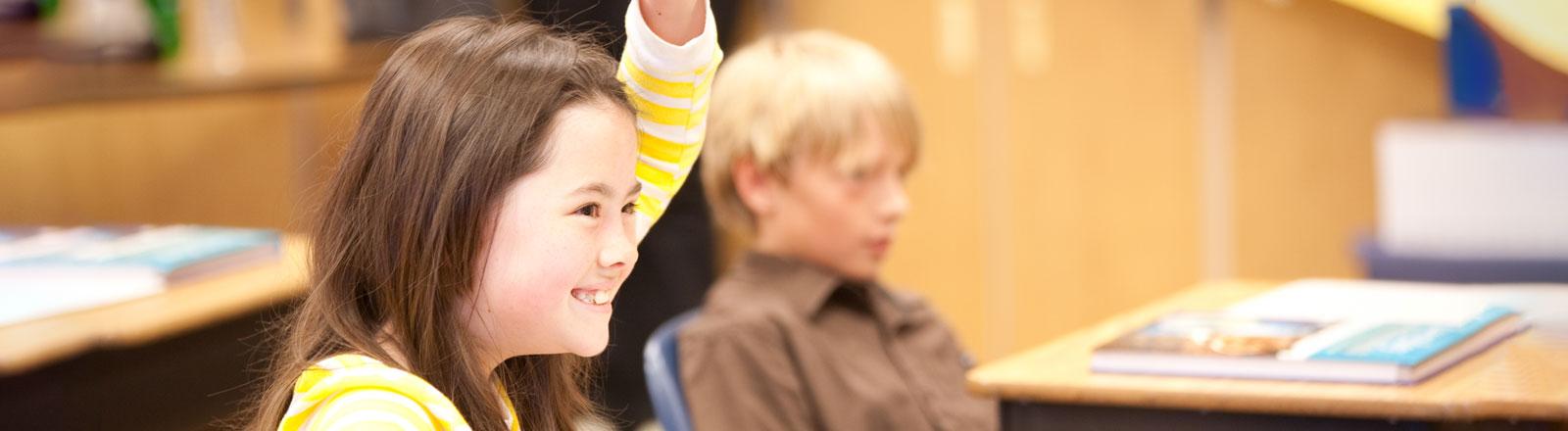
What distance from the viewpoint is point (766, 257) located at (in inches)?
68.9

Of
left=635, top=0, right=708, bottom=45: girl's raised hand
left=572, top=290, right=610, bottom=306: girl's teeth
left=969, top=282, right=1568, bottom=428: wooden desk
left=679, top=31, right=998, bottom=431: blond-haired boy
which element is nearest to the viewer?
left=572, top=290, right=610, bottom=306: girl's teeth

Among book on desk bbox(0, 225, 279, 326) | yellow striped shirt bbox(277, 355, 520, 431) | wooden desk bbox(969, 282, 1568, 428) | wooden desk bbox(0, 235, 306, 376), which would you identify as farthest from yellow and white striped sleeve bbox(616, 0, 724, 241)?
book on desk bbox(0, 225, 279, 326)

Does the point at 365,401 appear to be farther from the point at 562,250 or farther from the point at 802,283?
the point at 802,283

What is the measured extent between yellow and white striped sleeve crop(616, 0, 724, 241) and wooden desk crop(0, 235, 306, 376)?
58 centimetres

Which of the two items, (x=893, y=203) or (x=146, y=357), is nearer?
(x=893, y=203)

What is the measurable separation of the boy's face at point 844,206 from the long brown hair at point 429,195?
2.67 ft

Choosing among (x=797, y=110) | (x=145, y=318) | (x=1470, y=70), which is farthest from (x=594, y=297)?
(x=1470, y=70)

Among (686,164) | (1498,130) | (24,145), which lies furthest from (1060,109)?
(686,164)

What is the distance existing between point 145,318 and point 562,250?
1.16 meters

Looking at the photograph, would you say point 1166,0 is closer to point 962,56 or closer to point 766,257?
point 962,56

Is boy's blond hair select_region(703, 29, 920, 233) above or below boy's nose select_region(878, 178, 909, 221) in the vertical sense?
above

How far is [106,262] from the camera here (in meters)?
2.00

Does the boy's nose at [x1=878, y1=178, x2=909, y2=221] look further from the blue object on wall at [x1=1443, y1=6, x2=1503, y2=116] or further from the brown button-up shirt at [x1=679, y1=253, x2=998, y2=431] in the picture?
the blue object on wall at [x1=1443, y1=6, x2=1503, y2=116]

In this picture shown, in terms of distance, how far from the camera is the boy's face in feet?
5.69
